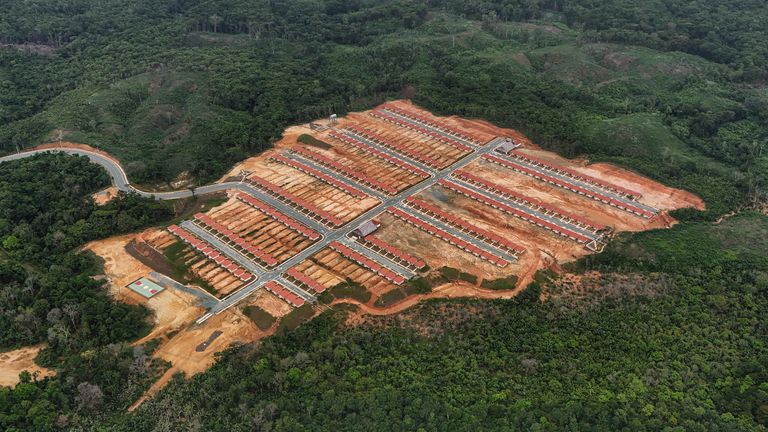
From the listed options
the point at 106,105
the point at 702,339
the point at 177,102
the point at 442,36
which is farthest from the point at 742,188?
the point at 106,105

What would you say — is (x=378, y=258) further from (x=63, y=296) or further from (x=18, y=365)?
(x=18, y=365)

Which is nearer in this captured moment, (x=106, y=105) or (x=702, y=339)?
(x=702, y=339)

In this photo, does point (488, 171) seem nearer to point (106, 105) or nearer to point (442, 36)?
point (442, 36)

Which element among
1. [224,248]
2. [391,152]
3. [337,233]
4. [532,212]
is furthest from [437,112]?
[224,248]

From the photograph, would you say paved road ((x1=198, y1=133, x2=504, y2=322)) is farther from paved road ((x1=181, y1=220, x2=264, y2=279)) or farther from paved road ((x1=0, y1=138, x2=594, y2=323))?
paved road ((x1=181, y1=220, x2=264, y2=279))

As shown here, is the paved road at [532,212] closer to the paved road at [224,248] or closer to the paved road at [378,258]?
the paved road at [378,258]

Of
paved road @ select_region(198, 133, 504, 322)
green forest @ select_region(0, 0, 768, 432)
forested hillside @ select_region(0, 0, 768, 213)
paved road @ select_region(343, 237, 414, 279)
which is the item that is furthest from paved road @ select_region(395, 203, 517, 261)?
forested hillside @ select_region(0, 0, 768, 213)
